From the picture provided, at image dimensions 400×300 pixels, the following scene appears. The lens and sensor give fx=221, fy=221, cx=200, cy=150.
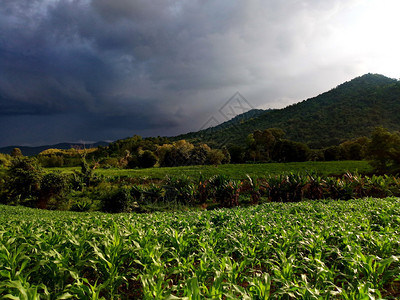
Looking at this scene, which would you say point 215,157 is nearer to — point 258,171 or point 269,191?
point 258,171

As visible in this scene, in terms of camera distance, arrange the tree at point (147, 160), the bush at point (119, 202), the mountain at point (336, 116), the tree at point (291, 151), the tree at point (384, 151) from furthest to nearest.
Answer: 1. the mountain at point (336, 116)
2. the tree at point (147, 160)
3. the tree at point (291, 151)
4. the tree at point (384, 151)
5. the bush at point (119, 202)

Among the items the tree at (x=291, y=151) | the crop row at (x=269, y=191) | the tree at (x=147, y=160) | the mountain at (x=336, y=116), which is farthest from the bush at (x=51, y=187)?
the mountain at (x=336, y=116)

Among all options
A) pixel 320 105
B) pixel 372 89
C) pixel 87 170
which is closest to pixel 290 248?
pixel 87 170

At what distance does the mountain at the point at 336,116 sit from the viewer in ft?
153

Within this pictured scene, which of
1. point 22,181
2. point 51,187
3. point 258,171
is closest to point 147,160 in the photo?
point 258,171

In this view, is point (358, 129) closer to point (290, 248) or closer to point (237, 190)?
point (237, 190)

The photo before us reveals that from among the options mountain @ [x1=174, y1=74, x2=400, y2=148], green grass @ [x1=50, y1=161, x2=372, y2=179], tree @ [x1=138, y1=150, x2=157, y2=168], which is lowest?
green grass @ [x1=50, y1=161, x2=372, y2=179]

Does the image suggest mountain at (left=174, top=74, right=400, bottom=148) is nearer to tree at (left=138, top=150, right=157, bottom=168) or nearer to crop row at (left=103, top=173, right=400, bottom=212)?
tree at (left=138, top=150, right=157, bottom=168)

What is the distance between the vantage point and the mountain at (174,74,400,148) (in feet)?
153

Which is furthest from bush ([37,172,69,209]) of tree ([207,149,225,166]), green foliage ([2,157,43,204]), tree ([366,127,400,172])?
tree ([366,127,400,172])

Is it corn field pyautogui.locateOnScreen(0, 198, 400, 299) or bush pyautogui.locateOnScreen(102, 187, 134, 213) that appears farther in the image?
bush pyautogui.locateOnScreen(102, 187, 134, 213)

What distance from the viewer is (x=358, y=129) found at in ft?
150

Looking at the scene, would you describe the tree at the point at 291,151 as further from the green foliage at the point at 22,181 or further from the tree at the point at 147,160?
the green foliage at the point at 22,181

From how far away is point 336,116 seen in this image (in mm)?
53719
